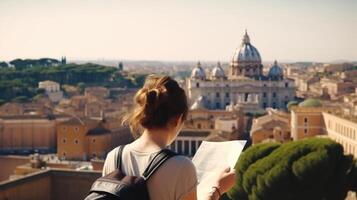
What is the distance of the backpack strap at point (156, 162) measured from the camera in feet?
4.07

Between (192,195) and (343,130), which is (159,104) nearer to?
(192,195)

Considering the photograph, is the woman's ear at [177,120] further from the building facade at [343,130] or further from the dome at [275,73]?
the dome at [275,73]

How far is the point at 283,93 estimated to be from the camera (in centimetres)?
3328

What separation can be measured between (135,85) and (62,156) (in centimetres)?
2443

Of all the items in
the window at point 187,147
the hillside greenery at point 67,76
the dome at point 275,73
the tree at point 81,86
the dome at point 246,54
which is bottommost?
the window at point 187,147

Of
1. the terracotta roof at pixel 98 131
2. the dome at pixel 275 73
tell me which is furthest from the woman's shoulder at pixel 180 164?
the dome at pixel 275 73

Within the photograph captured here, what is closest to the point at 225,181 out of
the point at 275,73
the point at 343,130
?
the point at 343,130

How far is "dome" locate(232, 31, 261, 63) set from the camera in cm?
3391

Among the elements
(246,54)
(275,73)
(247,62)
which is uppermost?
(246,54)

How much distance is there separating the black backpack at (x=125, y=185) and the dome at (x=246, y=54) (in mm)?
32767

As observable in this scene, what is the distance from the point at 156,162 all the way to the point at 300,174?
25.6 ft

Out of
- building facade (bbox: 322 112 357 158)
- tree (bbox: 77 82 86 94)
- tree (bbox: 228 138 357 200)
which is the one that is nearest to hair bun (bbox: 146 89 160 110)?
tree (bbox: 228 138 357 200)

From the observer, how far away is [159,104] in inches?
50.7

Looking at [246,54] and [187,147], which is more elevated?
[246,54]
